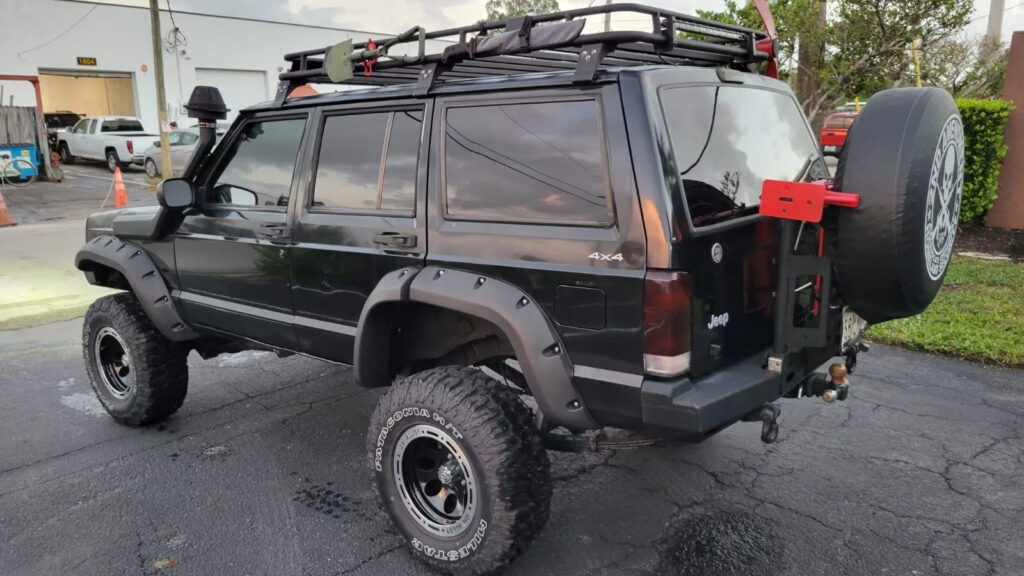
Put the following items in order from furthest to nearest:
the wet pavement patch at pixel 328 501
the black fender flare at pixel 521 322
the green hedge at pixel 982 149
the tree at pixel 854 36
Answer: the tree at pixel 854 36
the green hedge at pixel 982 149
the wet pavement patch at pixel 328 501
the black fender flare at pixel 521 322

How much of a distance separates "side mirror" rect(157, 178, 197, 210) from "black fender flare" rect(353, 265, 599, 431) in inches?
65.1

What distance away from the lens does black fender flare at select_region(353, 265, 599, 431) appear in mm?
2588

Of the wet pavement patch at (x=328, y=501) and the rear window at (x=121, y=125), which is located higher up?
the rear window at (x=121, y=125)

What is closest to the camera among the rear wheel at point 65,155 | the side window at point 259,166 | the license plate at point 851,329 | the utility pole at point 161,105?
the license plate at point 851,329

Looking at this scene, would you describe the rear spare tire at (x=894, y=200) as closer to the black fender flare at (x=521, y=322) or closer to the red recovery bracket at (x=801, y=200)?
the red recovery bracket at (x=801, y=200)

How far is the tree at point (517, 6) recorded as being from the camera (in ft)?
132

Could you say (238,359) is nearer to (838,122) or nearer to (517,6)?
(838,122)

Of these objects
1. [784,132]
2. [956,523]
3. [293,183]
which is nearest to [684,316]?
[784,132]

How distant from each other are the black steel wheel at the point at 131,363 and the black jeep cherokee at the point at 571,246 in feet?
3.46

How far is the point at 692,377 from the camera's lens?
2482 mm

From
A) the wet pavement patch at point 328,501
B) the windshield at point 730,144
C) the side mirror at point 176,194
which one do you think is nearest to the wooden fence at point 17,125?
the side mirror at point 176,194

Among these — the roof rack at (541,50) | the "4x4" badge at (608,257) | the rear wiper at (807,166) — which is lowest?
the "4x4" badge at (608,257)

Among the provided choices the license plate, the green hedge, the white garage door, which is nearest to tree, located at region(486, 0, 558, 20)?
the white garage door

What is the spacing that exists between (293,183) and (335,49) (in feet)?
2.18
